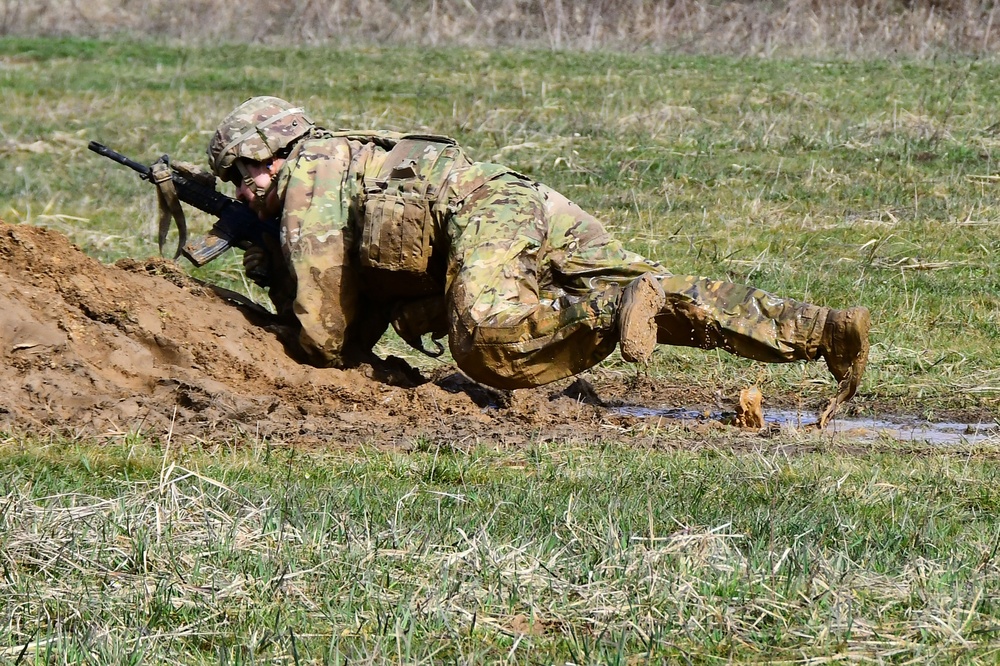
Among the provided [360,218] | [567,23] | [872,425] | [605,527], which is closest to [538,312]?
[360,218]

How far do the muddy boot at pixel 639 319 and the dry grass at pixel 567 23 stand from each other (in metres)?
13.6

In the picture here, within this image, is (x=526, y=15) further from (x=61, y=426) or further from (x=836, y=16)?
(x=61, y=426)

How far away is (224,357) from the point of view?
7.16 meters

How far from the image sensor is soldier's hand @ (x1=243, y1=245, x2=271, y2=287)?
771 centimetres

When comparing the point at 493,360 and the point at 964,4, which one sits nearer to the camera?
the point at 493,360

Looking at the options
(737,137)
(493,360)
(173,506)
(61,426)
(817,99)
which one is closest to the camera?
(173,506)

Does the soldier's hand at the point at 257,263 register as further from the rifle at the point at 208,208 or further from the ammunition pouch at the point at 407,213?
the ammunition pouch at the point at 407,213

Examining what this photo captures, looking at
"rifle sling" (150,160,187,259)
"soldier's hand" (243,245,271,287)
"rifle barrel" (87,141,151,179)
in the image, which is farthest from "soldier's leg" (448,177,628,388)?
"rifle barrel" (87,141,151,179)

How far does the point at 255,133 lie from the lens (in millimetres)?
7352

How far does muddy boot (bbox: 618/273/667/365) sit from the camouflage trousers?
0.49 ft

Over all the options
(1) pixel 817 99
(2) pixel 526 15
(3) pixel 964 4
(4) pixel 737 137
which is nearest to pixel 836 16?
(3) pixel 964 4

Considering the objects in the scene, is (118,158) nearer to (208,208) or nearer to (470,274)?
(208,208)

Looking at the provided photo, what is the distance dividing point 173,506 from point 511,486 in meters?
1.38

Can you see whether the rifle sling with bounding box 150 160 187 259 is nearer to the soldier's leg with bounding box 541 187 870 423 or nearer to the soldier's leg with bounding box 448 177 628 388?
the soldier's leg with bounding box 448 177 628 388
